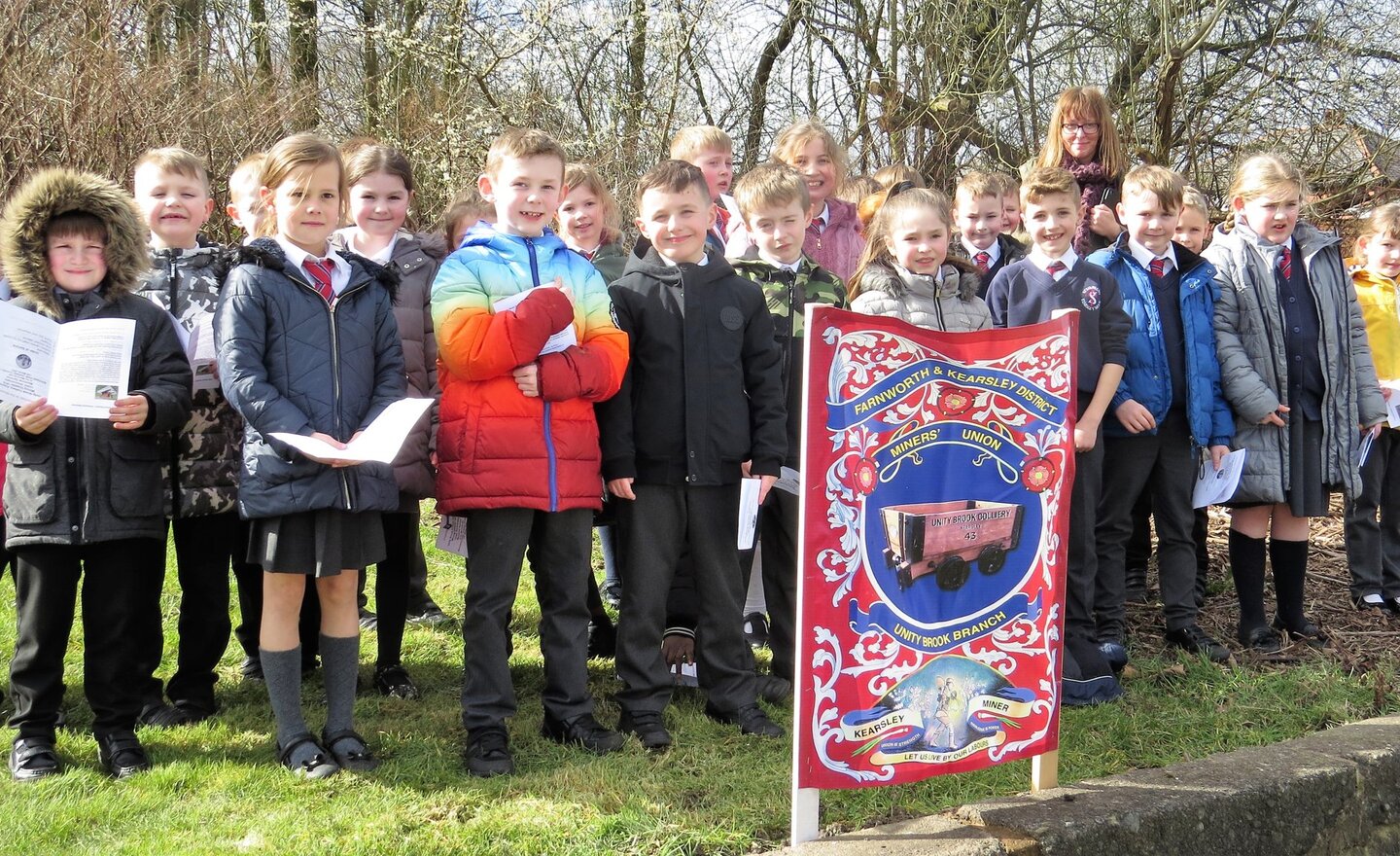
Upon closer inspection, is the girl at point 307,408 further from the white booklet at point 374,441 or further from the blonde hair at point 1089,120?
the blonde hair at point 1089,120

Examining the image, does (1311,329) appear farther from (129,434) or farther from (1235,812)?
(129,434)

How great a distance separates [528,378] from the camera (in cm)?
378

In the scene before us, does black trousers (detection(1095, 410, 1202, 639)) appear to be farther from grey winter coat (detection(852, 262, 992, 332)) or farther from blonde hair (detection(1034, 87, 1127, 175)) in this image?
blonde hair (detection(1034, 87, 1127, 175))

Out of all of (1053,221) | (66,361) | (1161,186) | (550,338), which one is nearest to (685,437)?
(550,338)

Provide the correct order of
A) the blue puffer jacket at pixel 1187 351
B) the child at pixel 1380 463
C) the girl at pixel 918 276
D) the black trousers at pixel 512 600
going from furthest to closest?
the child at pixel 1380 463 < the blue puffer jacket at pixel 1187 351 < the girl at pixel 918 276 < the black trousers at pixel 512 600

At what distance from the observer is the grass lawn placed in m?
3.22

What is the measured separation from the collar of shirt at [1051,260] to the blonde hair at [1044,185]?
208 millimetres

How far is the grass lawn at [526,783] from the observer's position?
10.6 feet

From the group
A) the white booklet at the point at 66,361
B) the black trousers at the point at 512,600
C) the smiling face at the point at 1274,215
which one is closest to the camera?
the white booklet at the point at 66,361

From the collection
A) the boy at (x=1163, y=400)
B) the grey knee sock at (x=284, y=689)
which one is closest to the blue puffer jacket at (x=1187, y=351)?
the boy at (x=1163, y=400)

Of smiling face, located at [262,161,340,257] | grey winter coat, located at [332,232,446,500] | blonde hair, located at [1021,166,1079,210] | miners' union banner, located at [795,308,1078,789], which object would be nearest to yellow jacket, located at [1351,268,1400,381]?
blonde hair, located at [1021,166,1079,210]

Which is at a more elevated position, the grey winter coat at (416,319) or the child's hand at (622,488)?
the grey winter coat at (416,319)

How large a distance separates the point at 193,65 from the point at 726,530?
7.16 m

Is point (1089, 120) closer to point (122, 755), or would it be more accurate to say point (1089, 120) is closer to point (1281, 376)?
point (1281, 376)
